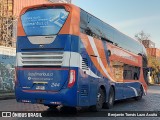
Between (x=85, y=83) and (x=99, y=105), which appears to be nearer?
(x=85, y=83)

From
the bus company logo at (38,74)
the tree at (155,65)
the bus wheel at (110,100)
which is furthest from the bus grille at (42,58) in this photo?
the tree at (155,65)

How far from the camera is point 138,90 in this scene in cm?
2198

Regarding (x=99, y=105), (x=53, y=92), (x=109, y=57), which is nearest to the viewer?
(x=53, y=92)

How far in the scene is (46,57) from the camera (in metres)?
12.2

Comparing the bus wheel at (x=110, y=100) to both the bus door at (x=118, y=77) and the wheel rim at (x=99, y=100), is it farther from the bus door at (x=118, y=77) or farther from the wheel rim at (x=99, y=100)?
the wheel rim at (x=99, y=100)

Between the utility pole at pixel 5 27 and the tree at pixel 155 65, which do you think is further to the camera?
the tree at pixel 155 65

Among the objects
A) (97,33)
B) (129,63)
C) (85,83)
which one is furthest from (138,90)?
(85,83)

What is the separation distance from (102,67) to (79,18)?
288 centimetres

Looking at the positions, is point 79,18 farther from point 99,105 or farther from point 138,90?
point 138,90

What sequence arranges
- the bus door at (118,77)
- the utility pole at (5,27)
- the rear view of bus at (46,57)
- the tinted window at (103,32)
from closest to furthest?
1. the rear view of bus at (46,57)
2. the tinted window at (103,32)
3. the bus door at (118,77)
4. the utility pole at (5,27)

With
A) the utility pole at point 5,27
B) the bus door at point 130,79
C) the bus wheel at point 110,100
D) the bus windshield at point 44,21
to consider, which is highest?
the utility pole at point 5,27

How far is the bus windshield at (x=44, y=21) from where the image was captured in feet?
39.7

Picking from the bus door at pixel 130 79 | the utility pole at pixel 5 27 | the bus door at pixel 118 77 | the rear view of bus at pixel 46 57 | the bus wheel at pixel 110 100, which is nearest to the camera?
the rear view of bus at pixel 46 57

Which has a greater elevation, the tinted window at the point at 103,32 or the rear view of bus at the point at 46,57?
the tinted window at the point at 103,32
